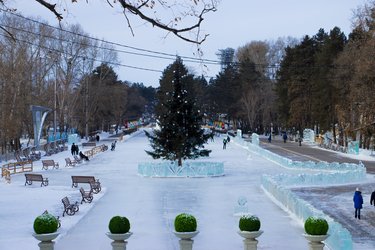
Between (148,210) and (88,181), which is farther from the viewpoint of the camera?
(88,181)

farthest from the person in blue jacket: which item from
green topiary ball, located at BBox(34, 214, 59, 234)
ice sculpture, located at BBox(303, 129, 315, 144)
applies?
ice sculpture, located at BBox(303, 129, 315, 144)

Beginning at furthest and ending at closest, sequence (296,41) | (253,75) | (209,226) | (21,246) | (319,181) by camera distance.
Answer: (296,41) < (253,75) < (319,181) < (209,226) < (21,246)

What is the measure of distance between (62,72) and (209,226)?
199 feet

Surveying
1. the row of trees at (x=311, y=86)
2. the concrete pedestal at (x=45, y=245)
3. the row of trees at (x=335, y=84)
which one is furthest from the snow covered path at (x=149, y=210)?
the row of trees at (x=335, y=84)

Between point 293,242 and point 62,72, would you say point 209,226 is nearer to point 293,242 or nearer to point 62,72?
point 293,242

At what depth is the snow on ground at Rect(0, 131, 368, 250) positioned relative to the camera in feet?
45.1

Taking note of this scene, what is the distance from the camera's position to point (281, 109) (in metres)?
87.6

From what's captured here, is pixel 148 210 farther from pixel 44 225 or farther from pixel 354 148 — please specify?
pixel 354 148

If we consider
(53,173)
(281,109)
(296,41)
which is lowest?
(53,173)

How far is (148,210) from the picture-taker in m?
19.1

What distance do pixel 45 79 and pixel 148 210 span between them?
6211 cm

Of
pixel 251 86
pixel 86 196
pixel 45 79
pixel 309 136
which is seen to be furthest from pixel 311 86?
pixel 86 196

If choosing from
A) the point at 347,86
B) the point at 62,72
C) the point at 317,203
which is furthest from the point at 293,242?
the point at 62,72

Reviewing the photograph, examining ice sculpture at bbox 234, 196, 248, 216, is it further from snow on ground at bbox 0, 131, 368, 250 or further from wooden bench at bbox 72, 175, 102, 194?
wooden bench at bbox 72, 175, 102, 194
